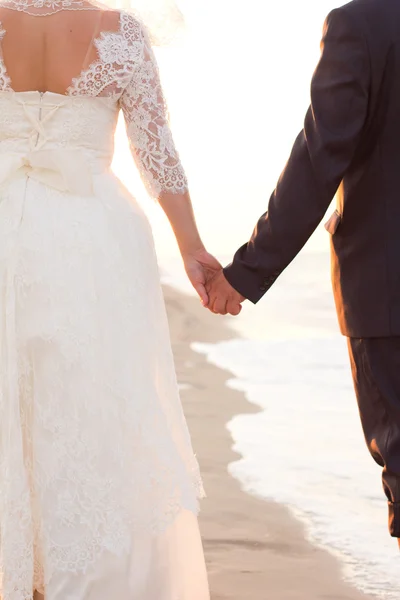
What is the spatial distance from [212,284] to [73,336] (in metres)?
0.48

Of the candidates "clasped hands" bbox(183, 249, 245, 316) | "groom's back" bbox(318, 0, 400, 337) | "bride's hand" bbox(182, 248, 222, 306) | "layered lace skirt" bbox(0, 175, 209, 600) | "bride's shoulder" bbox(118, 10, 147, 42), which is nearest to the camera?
"groom's back" bbox(318, 0, 400, 337)

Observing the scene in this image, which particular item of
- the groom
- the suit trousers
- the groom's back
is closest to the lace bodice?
the groom

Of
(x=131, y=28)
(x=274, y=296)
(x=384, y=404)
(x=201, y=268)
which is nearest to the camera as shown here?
(x=384, y=404)

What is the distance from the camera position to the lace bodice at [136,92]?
271 centimetres

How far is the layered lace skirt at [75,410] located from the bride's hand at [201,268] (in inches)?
11.2

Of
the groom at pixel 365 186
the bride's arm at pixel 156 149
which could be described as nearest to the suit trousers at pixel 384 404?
the groom at pixel 365 186

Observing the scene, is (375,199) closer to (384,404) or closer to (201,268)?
(384,404)

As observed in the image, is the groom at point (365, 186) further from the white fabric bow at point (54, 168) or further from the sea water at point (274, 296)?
the sea water at point (274, 296)

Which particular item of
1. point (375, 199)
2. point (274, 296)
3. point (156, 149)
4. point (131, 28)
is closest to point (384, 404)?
point (375, 199)

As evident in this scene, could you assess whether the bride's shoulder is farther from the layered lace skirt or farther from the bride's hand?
the bride's hand

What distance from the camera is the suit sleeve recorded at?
7.52 feet

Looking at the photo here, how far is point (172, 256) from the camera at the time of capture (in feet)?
53.3

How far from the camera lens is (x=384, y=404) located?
7.73ft

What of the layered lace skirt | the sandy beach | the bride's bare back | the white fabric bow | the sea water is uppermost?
the bride's bare back
